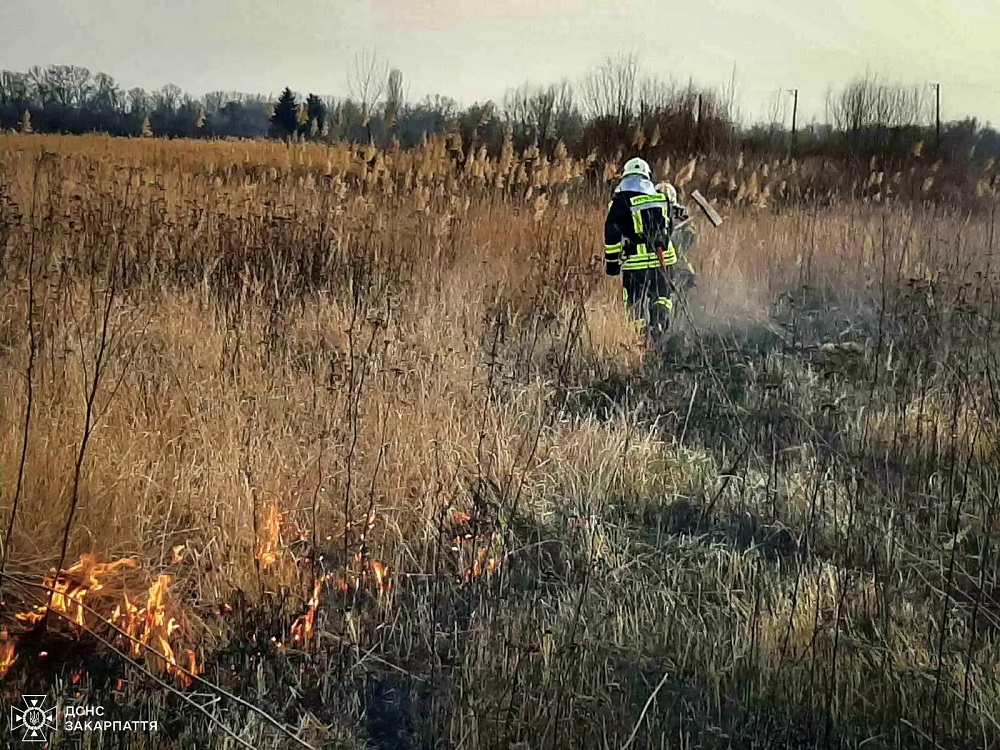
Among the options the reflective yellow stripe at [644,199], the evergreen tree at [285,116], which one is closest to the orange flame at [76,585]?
the evergreen tree at [285,116]

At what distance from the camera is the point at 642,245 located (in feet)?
18.2

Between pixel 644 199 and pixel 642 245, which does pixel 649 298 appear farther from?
pixel 644 199

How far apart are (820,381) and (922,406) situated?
2.97ft

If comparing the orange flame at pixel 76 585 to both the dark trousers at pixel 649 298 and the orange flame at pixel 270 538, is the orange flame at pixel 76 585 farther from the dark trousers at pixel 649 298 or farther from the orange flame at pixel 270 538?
the dark trousers at pixel 649 298

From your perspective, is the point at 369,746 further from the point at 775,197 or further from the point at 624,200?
the point at 775,197

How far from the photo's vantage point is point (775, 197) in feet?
31.5

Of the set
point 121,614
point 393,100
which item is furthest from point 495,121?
point 121,614

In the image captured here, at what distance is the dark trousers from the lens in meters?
5.45

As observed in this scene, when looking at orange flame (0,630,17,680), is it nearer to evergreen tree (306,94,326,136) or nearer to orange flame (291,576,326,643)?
orange flame (291,576,326,643)

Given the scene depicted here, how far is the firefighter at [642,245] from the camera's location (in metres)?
5.49

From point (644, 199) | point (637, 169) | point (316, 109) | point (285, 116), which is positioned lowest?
point (644, 199)

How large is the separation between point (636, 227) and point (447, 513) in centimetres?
Answer: 321

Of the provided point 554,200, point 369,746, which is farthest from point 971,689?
point 554,200

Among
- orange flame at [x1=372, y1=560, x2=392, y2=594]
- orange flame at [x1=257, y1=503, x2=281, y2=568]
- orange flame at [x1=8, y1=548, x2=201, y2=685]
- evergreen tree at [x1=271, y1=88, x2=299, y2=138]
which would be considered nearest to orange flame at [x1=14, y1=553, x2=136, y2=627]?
orange flame at [x1=8, y1=548, x2=201, y2=685]
